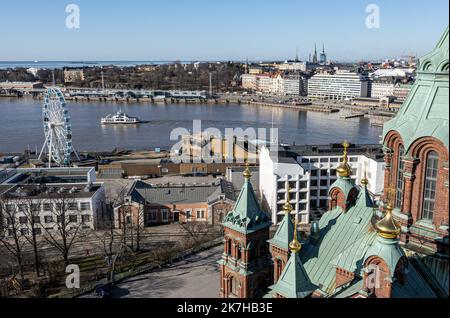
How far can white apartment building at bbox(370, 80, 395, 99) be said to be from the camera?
94738 mm

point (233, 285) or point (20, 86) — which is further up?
point (20, 86)

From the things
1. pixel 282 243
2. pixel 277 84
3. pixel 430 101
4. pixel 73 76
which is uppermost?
pixel 73 76

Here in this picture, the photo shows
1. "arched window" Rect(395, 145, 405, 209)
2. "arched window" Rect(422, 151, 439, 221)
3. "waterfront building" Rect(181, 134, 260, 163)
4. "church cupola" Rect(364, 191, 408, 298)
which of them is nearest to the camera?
"church cupola" Rect(364, 191, 408, 298)

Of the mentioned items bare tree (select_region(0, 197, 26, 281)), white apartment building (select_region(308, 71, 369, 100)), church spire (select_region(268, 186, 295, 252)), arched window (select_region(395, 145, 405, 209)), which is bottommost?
bare tree (select_region(0, 197, 26, 281))

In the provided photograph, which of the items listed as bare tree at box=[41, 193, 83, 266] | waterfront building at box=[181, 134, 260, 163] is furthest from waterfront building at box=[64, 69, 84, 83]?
bare tree at box=[41, 193, 83, 266]

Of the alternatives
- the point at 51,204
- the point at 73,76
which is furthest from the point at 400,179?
the point at 73,76

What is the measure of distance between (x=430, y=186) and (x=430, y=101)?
5.82 ft

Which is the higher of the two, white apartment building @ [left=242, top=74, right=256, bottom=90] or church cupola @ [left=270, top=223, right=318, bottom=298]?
white apartment building @ [left=242, top=74, right=256, bottom=90]

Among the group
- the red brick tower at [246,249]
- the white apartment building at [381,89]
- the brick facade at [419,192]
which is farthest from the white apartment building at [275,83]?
the brick facade at [419,192]

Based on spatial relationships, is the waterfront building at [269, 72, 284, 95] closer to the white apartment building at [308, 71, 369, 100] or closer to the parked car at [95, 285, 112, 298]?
the white apartment building at [308, 71, 369, 100]

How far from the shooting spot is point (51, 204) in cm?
2303

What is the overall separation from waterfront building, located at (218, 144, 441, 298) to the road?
16.8 ft

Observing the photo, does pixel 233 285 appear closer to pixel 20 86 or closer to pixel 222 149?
pixel 222 149

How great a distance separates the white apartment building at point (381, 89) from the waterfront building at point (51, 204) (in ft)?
274
